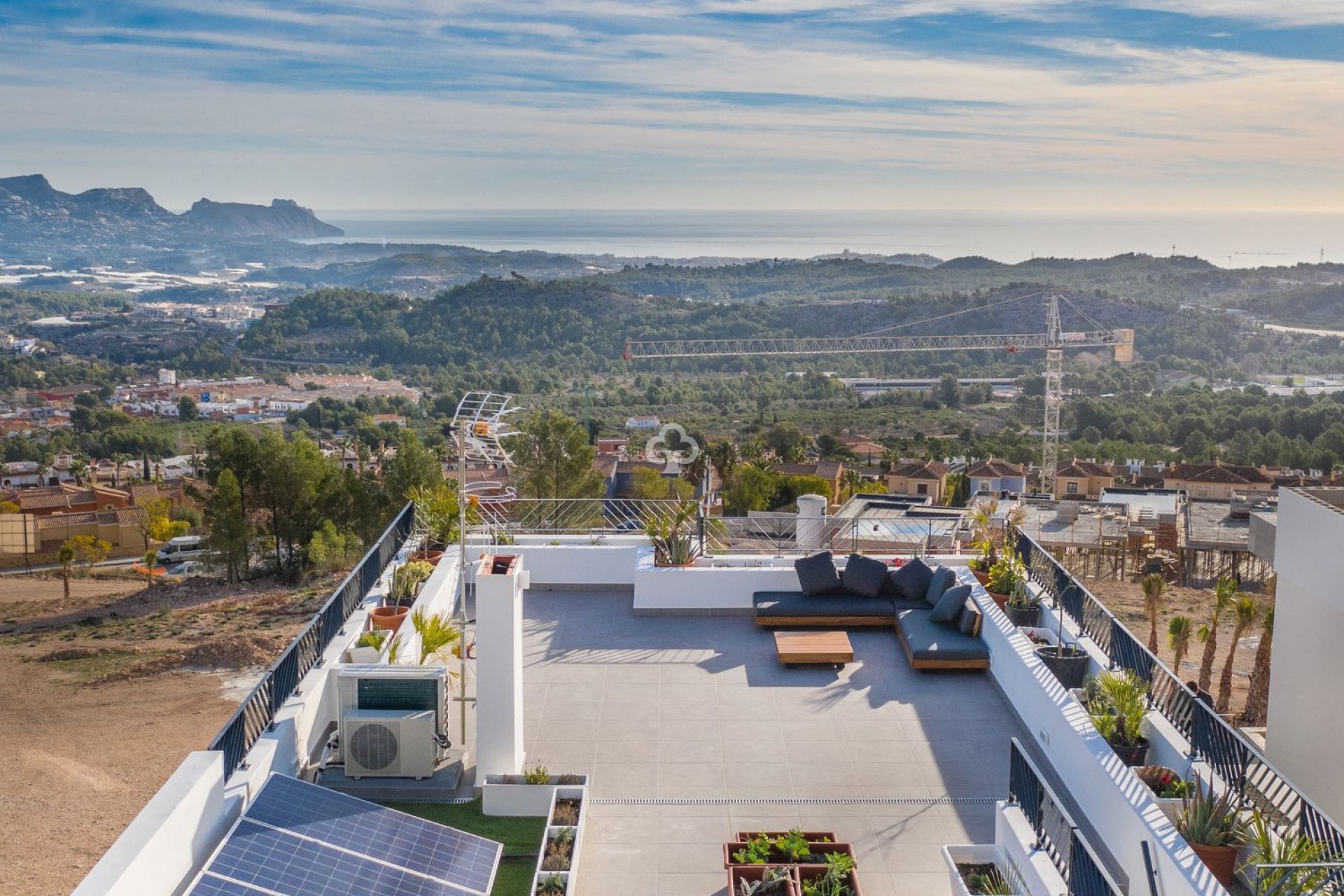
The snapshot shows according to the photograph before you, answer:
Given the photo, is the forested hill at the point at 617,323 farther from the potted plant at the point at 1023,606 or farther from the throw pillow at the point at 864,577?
the potted plant at the point at 1023,606

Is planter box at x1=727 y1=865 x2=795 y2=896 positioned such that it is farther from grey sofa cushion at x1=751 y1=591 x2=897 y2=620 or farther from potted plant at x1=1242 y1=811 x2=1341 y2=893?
grey sofa cushion at x1=751 y1=591 x2=897 y2=620

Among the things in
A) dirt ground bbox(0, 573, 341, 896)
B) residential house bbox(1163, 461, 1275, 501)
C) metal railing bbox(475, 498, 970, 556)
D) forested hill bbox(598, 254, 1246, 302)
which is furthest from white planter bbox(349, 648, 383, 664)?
forested hill bbox(598, 254, 1246, 302)

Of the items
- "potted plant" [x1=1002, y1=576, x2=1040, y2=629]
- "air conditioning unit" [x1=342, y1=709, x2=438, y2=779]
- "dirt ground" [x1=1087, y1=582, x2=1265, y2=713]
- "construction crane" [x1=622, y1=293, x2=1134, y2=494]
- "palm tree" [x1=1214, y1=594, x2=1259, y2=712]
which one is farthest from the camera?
"construction crane" [x1=622, y1=293, x2=1134, y2=494]

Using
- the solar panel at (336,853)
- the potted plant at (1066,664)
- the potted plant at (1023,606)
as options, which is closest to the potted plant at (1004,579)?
the potted plant at (1023,606)

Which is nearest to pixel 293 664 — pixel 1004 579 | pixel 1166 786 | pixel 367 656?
pixel 367 656

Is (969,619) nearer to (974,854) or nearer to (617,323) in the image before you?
(974,854)

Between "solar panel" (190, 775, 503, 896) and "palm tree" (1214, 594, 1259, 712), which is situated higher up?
"solar panel" (190, 775, 503, 896)

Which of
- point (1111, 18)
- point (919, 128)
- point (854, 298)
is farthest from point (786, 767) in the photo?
point (919, 128)
